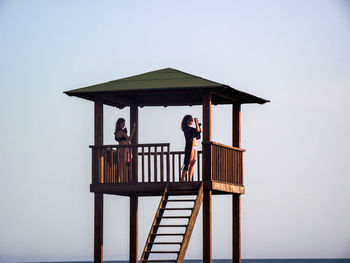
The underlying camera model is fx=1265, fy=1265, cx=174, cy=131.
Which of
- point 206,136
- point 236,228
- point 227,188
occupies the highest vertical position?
point 206,136

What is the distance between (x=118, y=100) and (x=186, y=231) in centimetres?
502

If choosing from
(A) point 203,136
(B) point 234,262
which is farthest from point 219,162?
(B) point 234,262

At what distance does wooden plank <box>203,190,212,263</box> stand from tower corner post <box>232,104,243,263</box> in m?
2.67

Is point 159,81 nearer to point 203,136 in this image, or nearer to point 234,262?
point 203,136

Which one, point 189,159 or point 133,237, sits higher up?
point 189,159

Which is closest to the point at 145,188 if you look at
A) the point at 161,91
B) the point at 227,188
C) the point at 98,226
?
the point at 98,226

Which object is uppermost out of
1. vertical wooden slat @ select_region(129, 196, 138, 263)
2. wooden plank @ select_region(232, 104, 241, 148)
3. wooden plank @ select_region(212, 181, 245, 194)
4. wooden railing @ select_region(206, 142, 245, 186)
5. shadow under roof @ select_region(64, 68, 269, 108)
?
shadow under roof @ select_region(64, 68, 269, 108)

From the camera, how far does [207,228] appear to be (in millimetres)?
32938

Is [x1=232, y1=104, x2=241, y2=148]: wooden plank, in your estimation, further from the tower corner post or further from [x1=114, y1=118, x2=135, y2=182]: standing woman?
[x1=114, y1=118, x2=135, y2=182]: standing woman

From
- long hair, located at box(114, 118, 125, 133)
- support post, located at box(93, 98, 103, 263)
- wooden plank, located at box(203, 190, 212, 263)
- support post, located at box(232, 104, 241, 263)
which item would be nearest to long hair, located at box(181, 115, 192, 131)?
long hair, located at box(114, 118, 125, 133)

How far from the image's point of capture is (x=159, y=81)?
3441cm

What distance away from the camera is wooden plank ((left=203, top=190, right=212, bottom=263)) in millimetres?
32906

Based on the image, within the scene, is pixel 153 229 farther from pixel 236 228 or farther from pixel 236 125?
pixel 236 125

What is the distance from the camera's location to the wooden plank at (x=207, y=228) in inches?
1296
